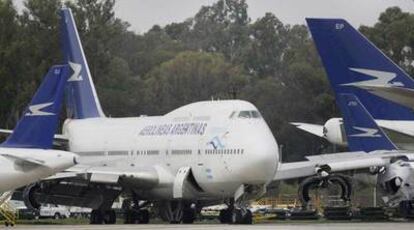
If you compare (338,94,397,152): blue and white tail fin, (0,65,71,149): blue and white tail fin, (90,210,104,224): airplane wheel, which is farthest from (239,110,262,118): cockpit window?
(0,65,71,149): blue and white tail fin

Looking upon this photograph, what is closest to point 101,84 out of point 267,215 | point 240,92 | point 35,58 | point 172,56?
point 35,58

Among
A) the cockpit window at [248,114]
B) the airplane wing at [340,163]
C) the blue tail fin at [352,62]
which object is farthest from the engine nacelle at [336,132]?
the cockpit window at [248,114]

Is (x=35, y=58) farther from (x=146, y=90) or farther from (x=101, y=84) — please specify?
(x=146, y=90)

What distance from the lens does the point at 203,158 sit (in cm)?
4969

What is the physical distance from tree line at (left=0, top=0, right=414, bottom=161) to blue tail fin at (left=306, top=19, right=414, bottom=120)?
1499cm

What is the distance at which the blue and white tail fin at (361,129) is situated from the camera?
171 ft

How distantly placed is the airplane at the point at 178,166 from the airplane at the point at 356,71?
10.8 ft

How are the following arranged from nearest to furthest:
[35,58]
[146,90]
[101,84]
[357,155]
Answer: [357,155] → [35,58] → [101,84] → [146,90]

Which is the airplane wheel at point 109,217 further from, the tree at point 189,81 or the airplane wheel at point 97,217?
the tree at point 189,81

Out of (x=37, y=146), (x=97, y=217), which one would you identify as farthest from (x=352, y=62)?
(x=37, y=146)

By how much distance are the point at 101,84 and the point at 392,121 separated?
39.6 m

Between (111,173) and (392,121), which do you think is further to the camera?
(392,121)

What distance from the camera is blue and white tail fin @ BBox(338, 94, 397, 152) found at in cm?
5219

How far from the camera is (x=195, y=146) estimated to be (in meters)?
50.1
